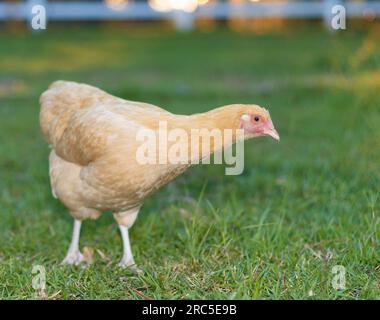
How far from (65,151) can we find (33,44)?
999 cm

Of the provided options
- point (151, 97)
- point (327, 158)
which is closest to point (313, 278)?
point (327, 158)

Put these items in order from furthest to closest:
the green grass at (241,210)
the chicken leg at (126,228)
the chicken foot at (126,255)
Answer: the chicken leg at (126,228), the chicken foot at (126,255), the green grass at (241,210)

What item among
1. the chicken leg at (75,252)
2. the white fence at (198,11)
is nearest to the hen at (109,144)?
the chicken leg at (75,252)

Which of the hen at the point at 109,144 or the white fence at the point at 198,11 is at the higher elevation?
the white fence at the point at 198,11

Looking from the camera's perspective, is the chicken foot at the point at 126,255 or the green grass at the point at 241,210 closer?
the green grass at the point at 241,210

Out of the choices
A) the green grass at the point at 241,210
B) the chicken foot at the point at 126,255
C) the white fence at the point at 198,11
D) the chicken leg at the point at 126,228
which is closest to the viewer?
the green grass at the point at 241,210

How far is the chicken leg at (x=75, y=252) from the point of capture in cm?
368

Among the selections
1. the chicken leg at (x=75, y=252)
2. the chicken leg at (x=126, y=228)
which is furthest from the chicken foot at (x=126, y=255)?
the chicken leg at (x=75, y=252)

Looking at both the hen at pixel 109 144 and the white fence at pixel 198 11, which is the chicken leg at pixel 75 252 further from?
the white fence at pixel 198 11

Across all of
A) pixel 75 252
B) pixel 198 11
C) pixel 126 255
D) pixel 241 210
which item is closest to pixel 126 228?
pixel 126 255

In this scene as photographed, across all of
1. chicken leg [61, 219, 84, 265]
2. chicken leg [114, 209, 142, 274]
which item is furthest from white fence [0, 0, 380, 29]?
chicken leg [114, 209, 142, 274]

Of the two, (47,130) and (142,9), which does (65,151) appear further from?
(142,9)

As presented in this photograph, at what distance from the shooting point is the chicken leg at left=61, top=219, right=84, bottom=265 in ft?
12.1

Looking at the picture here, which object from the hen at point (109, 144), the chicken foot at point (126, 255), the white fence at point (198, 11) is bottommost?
the chicken foot at point (126, 255)
